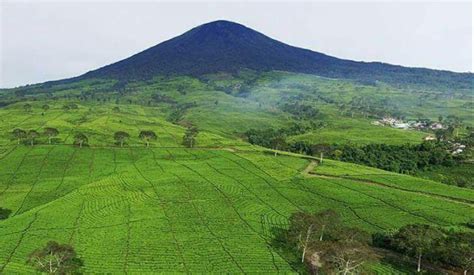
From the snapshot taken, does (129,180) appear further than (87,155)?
No

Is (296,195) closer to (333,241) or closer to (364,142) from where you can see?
(333,241)

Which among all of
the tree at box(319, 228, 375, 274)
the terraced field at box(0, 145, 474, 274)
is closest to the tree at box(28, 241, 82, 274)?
the terraced field at box(0, 145, 474, 274)

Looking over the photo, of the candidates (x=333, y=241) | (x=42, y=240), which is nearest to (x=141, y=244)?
(x=42, y=240)

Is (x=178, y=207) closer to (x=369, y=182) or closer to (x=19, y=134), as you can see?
(x=369, y=182)

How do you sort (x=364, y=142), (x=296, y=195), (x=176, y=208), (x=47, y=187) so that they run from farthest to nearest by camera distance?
(x=364, y=142) < (x=47, y=187) < (x=296, y=195) < (x=176, y=208)

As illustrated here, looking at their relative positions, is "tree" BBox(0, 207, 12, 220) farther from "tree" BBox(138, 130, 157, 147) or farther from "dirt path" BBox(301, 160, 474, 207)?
"dirt path" BBox(301, 160, 474, 207)

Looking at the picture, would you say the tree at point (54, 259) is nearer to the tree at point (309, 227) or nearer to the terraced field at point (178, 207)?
the terraced field at point (178, 207)
